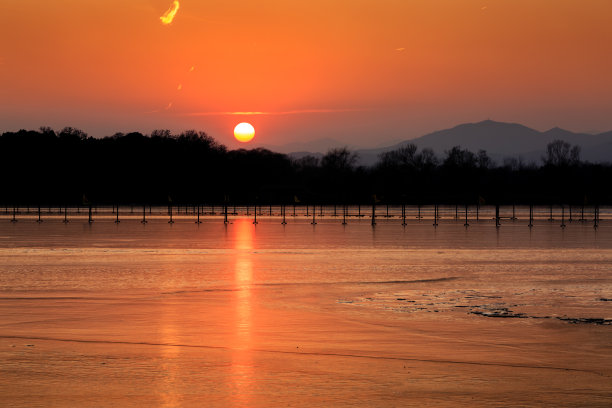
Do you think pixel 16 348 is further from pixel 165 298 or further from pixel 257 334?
pixel 165 298

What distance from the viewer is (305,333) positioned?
1389 cm

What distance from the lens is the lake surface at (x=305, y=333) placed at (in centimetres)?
979

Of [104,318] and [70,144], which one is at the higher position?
[70,144]

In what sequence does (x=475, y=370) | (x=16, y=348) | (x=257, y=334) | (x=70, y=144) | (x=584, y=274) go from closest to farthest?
1. (x=475, y=370)
2. (x=16, y=348)
3. (x=257, y=334)
4. (x=584, y=274)
5. (x=70, y=144)

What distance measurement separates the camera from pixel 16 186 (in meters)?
159

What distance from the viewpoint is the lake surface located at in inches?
385

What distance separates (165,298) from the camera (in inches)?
731

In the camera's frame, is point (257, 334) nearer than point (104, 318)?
Yes

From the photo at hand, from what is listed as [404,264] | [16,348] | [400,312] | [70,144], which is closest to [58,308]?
[16,348]

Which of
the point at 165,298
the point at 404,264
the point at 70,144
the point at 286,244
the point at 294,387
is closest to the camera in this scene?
the point at 294,387

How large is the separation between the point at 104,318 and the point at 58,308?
5.96 ft

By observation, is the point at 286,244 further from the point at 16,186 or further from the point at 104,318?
the point at 16,186

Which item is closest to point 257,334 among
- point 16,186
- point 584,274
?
point 584,274

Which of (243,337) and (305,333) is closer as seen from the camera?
(243,337)
